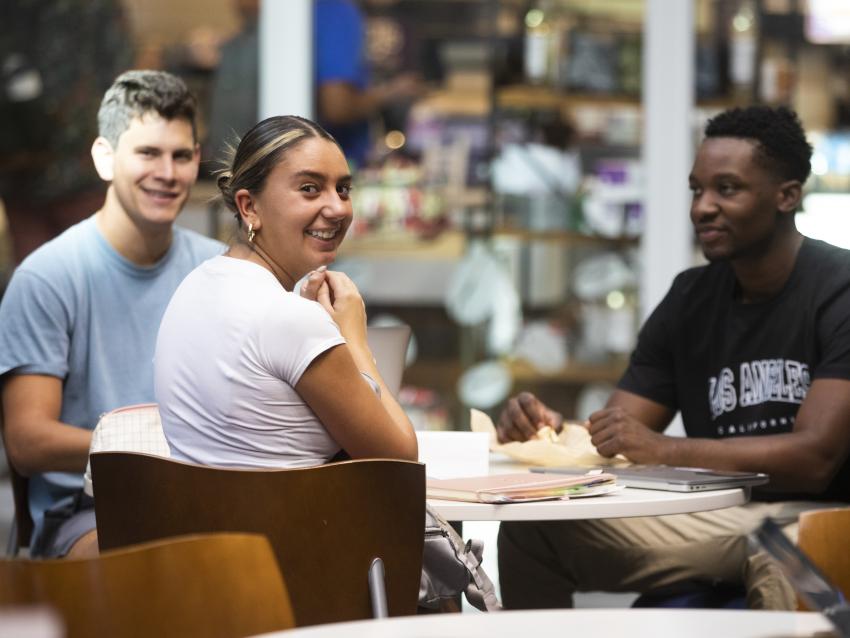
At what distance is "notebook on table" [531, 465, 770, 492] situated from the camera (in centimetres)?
232

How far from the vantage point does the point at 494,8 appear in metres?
5.46

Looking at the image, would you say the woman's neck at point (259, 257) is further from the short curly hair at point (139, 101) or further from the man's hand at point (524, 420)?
the short curly hair at point (139, 101)

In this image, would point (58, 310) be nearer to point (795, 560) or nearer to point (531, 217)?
point (795, 560)

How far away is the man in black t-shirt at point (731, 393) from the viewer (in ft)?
8.89

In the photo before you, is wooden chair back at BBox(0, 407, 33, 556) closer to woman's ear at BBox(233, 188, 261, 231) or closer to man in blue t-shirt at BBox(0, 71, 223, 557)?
man in blue t-shirt at BBox(0, 71, 223, 557)

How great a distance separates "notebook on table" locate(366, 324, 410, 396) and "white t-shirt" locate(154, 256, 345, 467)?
2.32 ft

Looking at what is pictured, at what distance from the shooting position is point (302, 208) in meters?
2.36

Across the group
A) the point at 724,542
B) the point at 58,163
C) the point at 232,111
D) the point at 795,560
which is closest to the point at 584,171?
the point at 232,111

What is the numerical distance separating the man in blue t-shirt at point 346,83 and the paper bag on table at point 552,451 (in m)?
2.61

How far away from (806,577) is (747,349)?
177cm

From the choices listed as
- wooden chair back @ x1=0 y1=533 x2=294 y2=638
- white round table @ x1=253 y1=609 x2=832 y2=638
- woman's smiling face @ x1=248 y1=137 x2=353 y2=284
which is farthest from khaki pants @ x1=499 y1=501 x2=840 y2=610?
wooden chair back @ x1=0 y1=533 x2=294 y2=638

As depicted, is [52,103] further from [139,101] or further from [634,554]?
[634,554]

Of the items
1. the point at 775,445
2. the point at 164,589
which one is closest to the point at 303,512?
the point at 164,589

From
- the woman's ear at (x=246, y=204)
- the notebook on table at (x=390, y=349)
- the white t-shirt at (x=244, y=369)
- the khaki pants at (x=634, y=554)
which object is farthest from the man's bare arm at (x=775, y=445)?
the woman's ear at (x=246, y=204)
